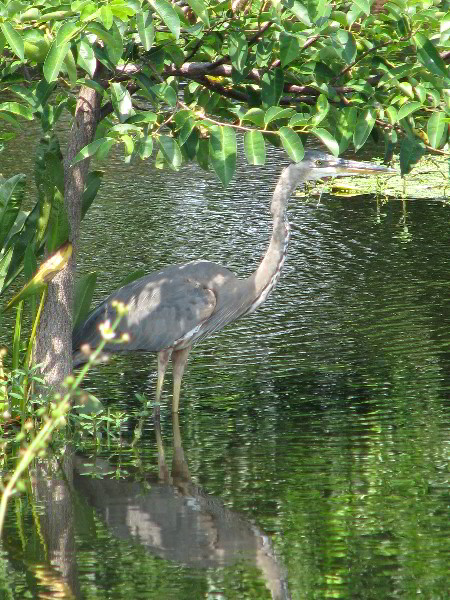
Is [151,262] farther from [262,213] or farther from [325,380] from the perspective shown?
[325,380]

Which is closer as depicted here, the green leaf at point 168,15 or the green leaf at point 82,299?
the green leaf at point 168,15

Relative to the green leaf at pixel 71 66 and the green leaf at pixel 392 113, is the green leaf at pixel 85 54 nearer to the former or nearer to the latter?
the green leaf at pixel 71 66

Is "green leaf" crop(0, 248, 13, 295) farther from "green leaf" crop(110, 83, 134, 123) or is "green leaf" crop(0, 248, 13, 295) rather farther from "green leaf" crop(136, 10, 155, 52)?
"green leaf" crop(136, 10, 155, 52)

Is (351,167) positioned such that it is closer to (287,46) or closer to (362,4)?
(287,46)

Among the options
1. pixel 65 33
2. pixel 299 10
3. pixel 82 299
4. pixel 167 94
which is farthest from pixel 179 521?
pixel 82 299

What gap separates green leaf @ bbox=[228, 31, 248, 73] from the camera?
5.61 m

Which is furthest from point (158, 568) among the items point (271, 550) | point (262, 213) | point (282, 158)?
point (282, 158)

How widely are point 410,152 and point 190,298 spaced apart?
2106mm

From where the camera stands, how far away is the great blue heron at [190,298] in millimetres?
7504

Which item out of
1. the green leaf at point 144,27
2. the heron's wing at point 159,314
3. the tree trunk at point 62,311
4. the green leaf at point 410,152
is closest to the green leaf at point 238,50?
the green leaf at point 144,27

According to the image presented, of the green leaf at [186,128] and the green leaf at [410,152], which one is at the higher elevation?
the green leaf at [186,128]

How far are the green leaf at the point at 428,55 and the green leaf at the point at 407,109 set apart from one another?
0.29 m

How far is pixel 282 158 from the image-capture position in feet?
54.3

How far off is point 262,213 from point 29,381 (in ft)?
21.6
